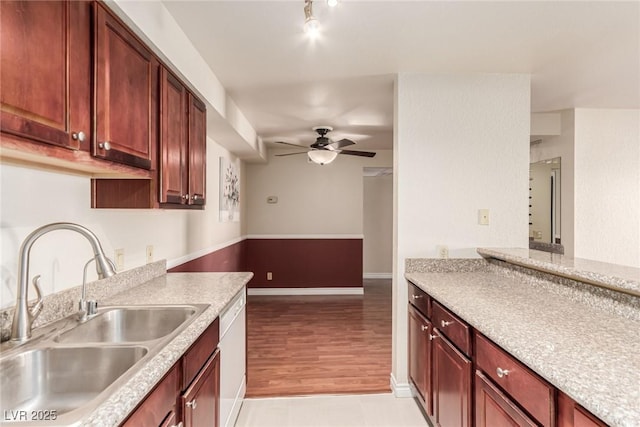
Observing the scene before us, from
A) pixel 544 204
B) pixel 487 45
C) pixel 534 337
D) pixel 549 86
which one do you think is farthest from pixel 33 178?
pixel 544 204

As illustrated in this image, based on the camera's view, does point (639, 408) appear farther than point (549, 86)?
No

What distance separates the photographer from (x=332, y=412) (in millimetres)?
2426

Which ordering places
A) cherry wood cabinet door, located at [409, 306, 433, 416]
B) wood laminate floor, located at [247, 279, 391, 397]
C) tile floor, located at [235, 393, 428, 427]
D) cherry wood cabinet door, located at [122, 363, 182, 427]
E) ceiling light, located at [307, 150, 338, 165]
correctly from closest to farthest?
Result: 1. cherry wood cabinet door, located at [122, 363, 182, 427]
2. cherry wood cabinet door, located at [409, 306, 433, 416]
3. tile floor, located at [235, 393, 428, 427]
4. wood laminate floor, located at [247, 279, 391, 397]
5. ceiling light, located at [307, 150, 338, 165]

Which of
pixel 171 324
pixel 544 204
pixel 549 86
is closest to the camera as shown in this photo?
pixel 171 324

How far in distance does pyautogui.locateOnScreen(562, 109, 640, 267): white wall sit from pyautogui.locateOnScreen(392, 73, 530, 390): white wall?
1.46 m

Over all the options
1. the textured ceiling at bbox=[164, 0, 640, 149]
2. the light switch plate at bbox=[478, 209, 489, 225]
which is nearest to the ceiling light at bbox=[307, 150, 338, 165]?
the textured ceiling at bbox=[164, 0, 640, 149]

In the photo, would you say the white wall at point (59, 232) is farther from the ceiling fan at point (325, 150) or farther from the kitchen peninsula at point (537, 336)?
the ceiling fan at point (325, 150)

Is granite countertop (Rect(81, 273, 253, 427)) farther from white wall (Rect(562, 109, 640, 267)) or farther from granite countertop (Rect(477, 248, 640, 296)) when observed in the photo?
white wall (Rect(562, 109, 640, 267))

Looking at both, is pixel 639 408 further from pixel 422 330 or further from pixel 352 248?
pixel 352 248

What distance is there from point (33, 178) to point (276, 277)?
4744mm

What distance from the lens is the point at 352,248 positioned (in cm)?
600

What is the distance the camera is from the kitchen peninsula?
3.25 ft

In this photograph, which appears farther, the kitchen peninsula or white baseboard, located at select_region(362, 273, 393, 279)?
white baseboard, located at select_region(362, 273, 393, 279)

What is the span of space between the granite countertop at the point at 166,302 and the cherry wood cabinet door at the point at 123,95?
2.32ft
